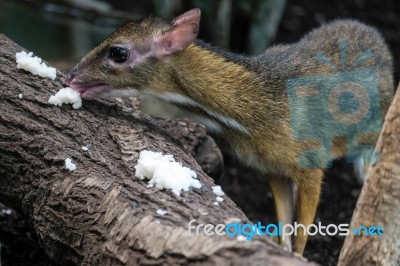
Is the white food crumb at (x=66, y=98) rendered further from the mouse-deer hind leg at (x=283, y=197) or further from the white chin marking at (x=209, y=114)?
the mouse-deer hind leg at (x=283, y=197)

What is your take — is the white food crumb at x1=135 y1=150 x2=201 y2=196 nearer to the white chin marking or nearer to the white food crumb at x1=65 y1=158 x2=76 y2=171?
the white food crumb at x1=65 y1=158 x2=76 y2=171

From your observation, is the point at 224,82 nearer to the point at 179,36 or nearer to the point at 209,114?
the point at 209,114

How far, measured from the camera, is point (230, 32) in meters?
9.10

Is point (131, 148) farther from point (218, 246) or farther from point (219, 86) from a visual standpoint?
point (218, 246)

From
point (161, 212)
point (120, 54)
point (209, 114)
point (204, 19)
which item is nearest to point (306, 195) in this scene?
point (209, 114)

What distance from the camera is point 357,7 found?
10586 mm

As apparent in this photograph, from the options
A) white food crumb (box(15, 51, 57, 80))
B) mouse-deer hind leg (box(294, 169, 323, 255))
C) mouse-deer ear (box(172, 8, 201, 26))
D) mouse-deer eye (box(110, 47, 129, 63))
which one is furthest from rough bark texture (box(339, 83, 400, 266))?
white food crumb (box(15, 51, 57, 80))

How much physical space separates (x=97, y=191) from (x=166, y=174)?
0.39 m

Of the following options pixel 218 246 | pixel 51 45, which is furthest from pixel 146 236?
pixel 51 45

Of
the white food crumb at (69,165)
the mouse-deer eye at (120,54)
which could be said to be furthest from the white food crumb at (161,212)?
the mouse-deer eye at (120,54)

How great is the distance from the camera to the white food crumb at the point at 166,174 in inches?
147

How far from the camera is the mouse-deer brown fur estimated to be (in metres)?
4.59

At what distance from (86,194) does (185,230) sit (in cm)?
81

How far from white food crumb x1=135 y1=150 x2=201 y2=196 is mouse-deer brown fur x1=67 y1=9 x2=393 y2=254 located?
2.41 feet
